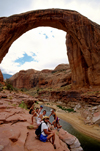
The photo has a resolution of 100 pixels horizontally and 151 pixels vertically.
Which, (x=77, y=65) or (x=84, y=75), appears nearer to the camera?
(x=84, y=75)

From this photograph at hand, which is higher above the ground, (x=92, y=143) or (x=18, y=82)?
(x=18, y=82)

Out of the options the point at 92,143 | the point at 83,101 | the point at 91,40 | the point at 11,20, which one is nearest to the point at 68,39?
the point at 91,40

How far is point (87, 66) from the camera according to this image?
58.4 ft

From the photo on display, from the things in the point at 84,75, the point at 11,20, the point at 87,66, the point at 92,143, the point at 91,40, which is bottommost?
the point at 92,143

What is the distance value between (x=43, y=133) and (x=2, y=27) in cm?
1610

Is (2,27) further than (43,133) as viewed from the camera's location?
Yes

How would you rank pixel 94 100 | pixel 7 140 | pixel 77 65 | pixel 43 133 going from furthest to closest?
pixel 77 65, pixel 94 100, pixel 43 133, pixel 7 140

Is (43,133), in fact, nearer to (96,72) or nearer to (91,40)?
(96,72)

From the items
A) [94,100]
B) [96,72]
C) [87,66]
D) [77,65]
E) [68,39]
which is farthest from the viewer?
[68,39]

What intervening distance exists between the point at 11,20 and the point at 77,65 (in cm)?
1440

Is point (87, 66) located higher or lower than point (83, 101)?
higher

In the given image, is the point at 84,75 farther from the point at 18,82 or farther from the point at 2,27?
the point at 18,82

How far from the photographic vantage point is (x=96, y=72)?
1578cm

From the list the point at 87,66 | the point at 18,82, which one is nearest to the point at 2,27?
the point at 87,66
